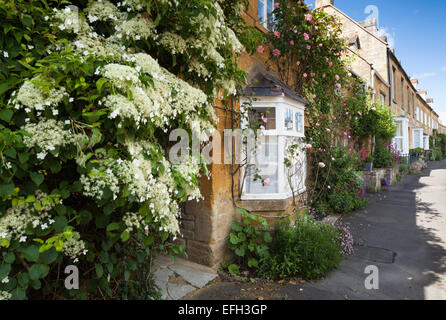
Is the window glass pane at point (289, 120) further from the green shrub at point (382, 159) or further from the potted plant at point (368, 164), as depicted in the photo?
the green shrub at point (382, 159)

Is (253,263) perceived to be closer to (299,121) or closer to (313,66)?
(299,121)

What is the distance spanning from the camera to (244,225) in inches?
165

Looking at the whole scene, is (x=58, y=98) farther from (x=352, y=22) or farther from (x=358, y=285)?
(x=352, y=22)

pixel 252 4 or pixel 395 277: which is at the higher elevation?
pixel 252 4

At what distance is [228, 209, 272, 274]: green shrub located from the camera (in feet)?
12.7

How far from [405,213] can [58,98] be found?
8397 millimetres

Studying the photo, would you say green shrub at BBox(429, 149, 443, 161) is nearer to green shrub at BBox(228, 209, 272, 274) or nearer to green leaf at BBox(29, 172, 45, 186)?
green shrub at BBox(228, 209, 272, 274)

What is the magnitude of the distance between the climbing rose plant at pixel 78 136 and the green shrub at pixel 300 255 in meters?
2.18

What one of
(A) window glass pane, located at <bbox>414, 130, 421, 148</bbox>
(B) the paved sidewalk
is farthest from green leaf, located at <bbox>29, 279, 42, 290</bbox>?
(A) window glass pane, located at <bbox>414, 130, 421, 148</bbox>

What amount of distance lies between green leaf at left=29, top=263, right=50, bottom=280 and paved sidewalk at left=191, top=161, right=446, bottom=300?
201 cm

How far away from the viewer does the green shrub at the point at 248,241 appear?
12.7 feet
